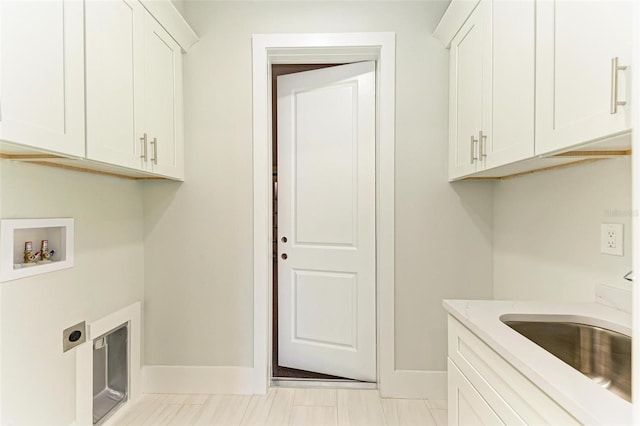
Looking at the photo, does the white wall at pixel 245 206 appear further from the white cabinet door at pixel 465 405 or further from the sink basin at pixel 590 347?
the sink basin at pixel 590 347

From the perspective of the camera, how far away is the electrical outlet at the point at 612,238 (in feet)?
4.25

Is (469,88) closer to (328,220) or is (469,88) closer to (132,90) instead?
(328,220)

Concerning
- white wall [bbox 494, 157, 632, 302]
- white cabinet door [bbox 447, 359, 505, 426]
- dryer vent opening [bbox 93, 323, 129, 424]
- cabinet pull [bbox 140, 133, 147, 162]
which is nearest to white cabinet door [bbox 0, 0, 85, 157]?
Result: cabinet pull [bbox 140, 133, 147, 162]

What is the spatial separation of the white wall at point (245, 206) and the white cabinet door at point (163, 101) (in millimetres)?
112

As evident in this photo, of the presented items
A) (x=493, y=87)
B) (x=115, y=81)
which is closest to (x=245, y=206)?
(x=115, y=81)

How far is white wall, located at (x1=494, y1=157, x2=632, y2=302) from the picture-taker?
1.34 meters

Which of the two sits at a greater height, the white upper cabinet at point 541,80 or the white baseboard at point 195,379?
the white upper cabinet at point 541,80

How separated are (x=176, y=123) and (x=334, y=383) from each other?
199cm

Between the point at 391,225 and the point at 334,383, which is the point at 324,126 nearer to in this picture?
the point at 391,225

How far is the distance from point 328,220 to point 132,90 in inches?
56.6

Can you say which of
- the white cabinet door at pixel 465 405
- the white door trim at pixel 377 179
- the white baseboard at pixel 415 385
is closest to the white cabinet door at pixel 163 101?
the white door trim at pixel 377 179

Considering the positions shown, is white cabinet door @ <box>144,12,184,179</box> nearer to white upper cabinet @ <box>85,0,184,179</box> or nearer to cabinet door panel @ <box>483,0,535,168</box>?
white upper cabinet @ <box>85,0,184,179</box>

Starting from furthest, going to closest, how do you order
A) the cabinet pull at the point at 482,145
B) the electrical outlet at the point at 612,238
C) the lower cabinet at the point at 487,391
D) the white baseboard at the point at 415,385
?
the white baseboard at the point at 415,385, the cabinet pull at the point at 482,145, the electrical outlet at the point at 612,238, the lower cabinet at the point at 487,391

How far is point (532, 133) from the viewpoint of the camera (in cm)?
130
